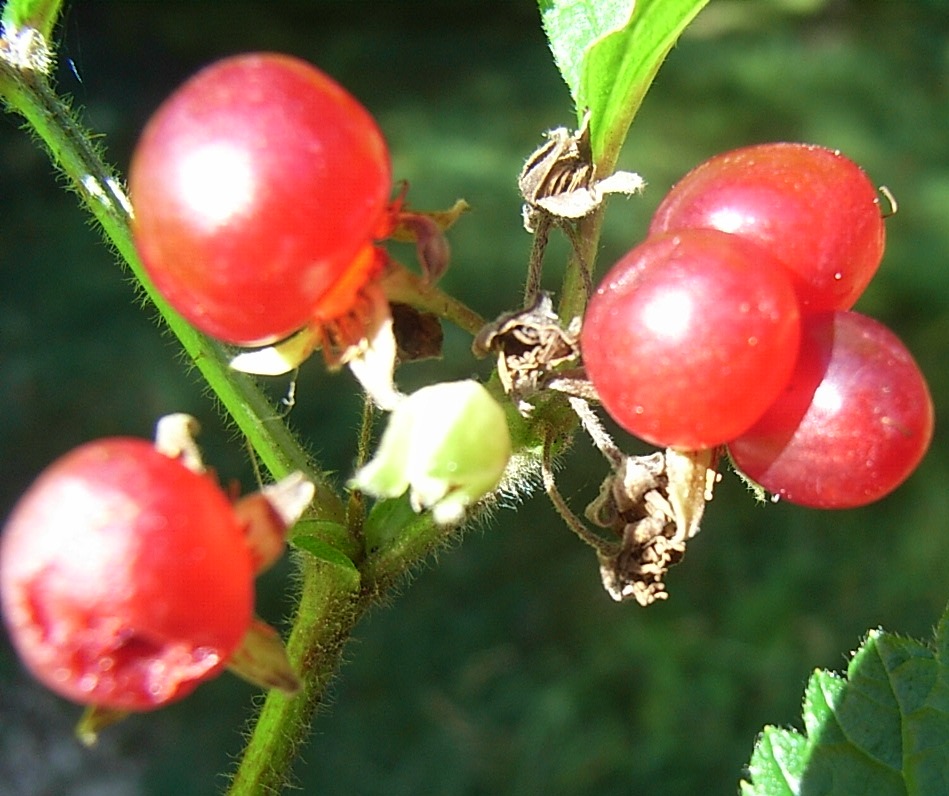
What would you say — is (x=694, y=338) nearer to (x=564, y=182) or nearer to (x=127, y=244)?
(x=564, y=182)

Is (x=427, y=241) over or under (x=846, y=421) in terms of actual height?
over

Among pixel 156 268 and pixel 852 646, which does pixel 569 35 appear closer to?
pixel 156 268

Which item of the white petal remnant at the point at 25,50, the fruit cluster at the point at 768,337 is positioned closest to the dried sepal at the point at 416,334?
the fruit cluster at the point at 768,337

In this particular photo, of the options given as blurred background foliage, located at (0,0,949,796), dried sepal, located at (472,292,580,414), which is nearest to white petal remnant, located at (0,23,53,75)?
dried sepal, located at (472,292,580,414)

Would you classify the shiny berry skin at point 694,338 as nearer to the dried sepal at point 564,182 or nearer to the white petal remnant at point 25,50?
the dried sepal at point 564,182

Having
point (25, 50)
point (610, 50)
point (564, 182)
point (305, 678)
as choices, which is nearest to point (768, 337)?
point (564, 182)

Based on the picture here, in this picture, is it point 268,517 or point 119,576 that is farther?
point 268,517
